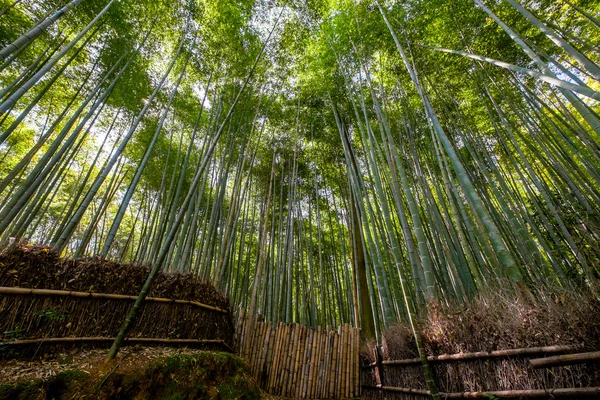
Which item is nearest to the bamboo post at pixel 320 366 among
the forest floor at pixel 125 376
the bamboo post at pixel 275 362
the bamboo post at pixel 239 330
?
the bamboo post at pixel 275 362

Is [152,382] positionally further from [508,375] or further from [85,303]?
[508,375]

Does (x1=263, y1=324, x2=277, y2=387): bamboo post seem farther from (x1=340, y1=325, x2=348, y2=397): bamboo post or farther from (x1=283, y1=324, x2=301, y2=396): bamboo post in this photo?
(x1=340, y1=325, x2=348, y2=397): bamboo post

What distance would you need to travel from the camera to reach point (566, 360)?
4.08ft

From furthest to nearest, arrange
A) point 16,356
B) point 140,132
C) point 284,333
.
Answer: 1. point 140,132
2. point 284,333
3. point 16,356

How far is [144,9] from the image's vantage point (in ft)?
15.7

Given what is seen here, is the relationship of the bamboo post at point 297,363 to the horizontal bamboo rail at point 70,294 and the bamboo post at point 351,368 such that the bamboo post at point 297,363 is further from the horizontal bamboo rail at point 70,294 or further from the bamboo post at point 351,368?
the horizontal bamboo rail at point 70,294

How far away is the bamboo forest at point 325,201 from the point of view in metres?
1.76

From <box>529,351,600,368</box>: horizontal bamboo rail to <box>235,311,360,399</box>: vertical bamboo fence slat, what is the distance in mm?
2785

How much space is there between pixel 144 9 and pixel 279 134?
376 centimetres

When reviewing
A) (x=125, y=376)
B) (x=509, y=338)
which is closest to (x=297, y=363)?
(x=125, y=376)

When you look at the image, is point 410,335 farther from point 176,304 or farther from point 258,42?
point 258,42

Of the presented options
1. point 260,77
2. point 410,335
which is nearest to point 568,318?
point 410,335

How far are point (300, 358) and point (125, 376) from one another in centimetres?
247

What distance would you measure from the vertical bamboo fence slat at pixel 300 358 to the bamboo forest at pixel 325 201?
2 centimetres
